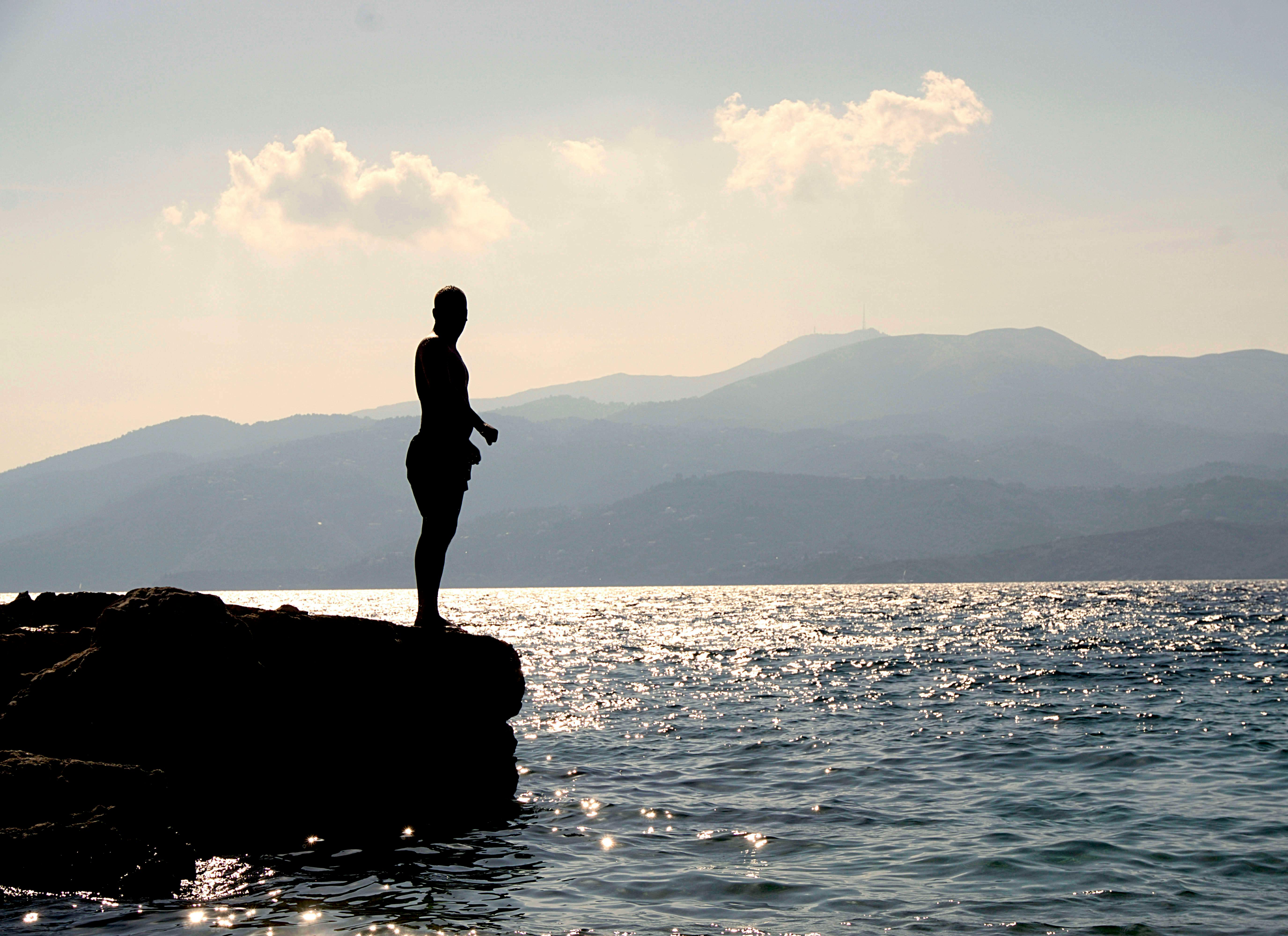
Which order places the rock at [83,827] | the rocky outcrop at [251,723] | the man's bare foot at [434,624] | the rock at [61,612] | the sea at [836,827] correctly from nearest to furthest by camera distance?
the rock at [83,827] → the sea at [836,827] → the rocky outcrop at [251,723] → the man's bare foot at [434,624] → the rock at [61,612]

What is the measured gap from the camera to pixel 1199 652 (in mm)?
37562

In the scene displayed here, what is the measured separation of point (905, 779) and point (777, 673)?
17511mm

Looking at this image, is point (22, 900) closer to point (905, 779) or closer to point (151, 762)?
point (151, 762)

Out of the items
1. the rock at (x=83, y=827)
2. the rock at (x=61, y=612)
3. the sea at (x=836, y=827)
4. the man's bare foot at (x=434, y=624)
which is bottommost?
the sea at (x=836, y=827)

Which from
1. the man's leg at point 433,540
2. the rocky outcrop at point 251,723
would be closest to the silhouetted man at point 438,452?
the man's leg at point 433,540

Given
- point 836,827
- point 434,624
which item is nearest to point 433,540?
point 434,624

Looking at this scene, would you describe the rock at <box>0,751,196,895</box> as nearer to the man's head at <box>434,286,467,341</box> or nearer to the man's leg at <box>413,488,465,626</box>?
the man's leg at <box>413,488,465,626</box>

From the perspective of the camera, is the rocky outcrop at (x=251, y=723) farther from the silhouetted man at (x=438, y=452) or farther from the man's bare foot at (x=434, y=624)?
the silhouetted man at (x=438, y=452)

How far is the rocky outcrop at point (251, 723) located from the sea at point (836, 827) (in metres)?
0.37

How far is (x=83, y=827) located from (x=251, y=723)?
2.20 meters

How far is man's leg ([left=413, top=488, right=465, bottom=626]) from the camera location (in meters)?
13.0

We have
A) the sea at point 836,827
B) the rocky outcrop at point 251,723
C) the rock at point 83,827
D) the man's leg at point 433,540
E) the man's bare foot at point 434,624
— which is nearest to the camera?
the rock at point 83,827

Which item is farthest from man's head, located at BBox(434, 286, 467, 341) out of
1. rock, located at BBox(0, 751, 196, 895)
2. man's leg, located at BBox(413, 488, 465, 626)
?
rock, located at BBox(0, 751, 196, 895)

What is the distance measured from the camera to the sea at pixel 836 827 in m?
8.45
